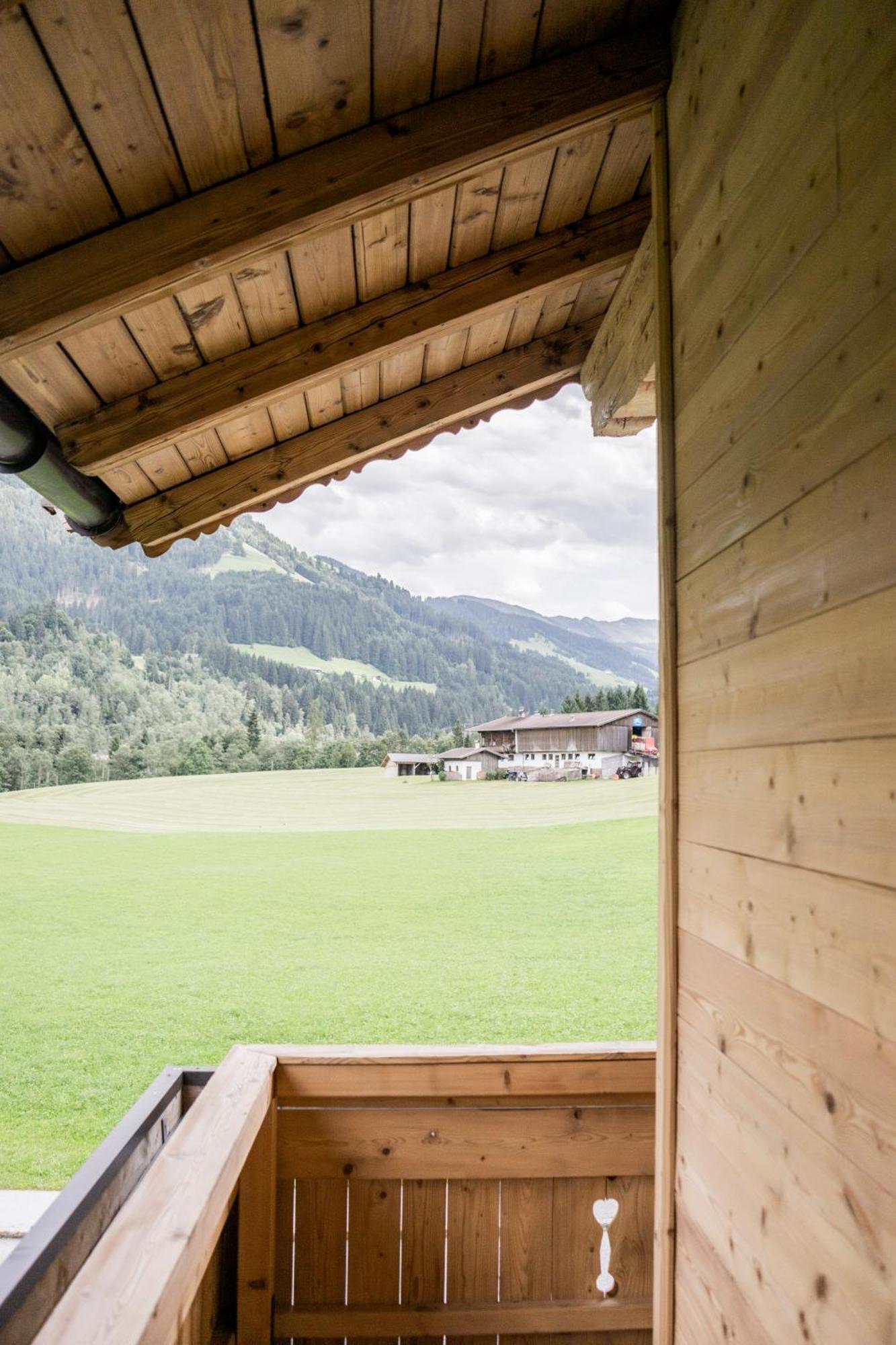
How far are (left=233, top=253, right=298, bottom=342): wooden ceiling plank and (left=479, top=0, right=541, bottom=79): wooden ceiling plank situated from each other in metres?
0.45

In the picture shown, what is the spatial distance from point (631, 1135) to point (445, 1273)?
0.50 m

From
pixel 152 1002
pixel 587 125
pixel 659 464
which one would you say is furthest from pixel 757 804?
pixel 152 1002

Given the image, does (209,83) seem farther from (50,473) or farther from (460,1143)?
(460,1143)

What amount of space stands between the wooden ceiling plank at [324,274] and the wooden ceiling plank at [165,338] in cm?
22

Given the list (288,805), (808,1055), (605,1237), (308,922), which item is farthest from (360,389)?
(308,922)

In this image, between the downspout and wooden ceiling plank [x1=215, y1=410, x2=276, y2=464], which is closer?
the downspout

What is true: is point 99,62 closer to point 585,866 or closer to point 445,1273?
point 445,1273

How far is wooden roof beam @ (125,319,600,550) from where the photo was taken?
6.86 feet

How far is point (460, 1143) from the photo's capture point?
1.83 m

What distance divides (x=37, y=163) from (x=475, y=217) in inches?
31.3

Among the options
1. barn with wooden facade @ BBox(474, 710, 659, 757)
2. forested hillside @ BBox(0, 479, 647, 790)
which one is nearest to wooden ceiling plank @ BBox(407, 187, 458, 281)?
barn with wooden facade @ BBox(474, 710, 659, 757)

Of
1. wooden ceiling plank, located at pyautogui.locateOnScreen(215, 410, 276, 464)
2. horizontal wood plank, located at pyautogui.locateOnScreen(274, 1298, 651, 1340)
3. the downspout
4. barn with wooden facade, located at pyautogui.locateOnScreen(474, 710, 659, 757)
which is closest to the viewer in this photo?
the downspout

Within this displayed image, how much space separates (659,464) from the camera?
1372 mm

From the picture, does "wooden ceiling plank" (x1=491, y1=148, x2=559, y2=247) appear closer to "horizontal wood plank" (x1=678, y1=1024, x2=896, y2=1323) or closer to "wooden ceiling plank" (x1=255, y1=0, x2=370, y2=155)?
"wooden ceiling plank" (x1=255, y1=0, x2=370, y2=155)
